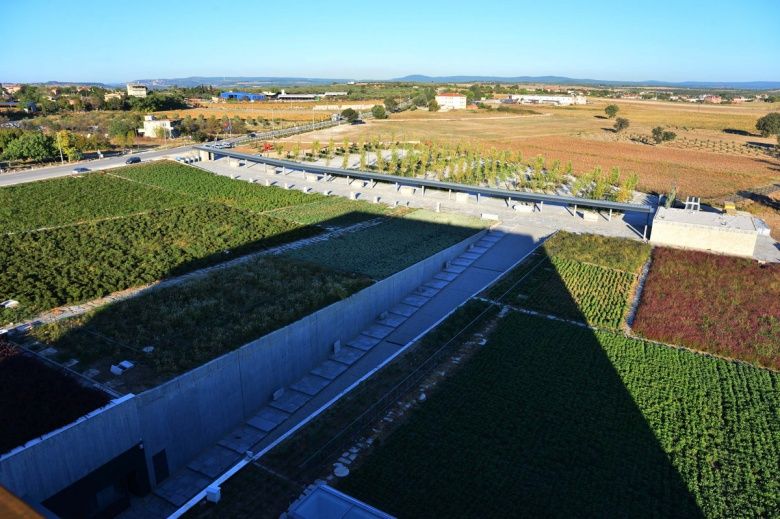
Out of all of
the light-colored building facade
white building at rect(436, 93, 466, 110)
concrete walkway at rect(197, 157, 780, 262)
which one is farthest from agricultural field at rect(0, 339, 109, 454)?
white building at rect(436, 93, 466, 110)

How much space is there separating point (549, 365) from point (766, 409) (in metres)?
5.35

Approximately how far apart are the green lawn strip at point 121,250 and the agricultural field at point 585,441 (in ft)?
38.1

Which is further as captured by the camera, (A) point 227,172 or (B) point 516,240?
(A) point 227,172

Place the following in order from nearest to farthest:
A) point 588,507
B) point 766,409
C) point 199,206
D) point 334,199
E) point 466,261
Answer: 1. point 588,507
2. point 766,409
3. point 466,261
4. point 199,206
5. point 334,199

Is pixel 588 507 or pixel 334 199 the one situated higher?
pixel 334 199

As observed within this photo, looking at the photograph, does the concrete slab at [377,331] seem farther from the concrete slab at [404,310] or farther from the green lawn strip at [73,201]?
the green lawn strip at [73,201]

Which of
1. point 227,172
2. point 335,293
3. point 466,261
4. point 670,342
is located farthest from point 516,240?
point 227,172

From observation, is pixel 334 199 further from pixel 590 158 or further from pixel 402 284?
pixel 590 158

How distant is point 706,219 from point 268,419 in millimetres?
22804

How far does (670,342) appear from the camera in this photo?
1670 centimetres

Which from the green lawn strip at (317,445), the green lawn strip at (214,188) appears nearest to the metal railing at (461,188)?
the green lawn strip at (214,188)

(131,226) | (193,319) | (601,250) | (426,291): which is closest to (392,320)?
(426,291)

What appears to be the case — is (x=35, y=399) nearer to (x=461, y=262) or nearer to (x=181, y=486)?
(x=181, y=486)

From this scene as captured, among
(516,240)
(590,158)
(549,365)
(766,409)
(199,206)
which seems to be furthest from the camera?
(590,158)
